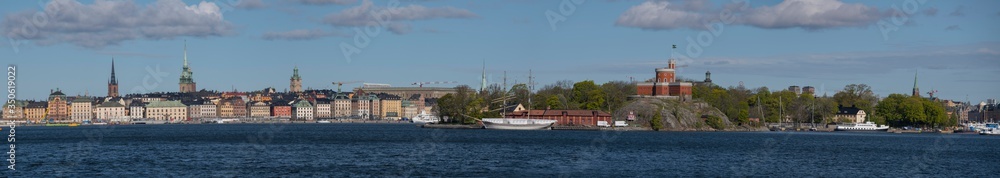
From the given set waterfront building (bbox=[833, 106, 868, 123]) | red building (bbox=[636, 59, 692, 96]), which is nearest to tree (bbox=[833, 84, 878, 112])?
waterfront building (bbox=[833, 106, 868, 123])

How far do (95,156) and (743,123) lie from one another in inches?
3213

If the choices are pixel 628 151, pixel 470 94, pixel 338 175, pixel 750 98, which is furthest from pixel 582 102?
pixel 338 175

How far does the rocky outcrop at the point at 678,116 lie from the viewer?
113000 millimetres

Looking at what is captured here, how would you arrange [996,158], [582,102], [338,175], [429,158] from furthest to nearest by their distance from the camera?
[582,102] → [996,158] → [429,158] → [338,175]

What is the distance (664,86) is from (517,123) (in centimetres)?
2102

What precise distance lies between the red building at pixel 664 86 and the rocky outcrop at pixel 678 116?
588cm

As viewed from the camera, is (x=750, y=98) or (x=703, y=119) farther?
(x=750, y=98)

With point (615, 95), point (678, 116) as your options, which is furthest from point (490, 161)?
point (615, 95)

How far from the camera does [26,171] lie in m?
41.2

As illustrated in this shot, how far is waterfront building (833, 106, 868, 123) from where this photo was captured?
146 meters

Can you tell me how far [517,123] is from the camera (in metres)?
113

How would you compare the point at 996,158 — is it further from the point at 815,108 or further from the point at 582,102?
the point at 815,108

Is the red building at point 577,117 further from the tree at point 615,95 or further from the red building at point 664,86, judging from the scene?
the red building at point 664,86

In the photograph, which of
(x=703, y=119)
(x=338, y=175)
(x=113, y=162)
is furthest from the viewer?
(x=703, y=119)
